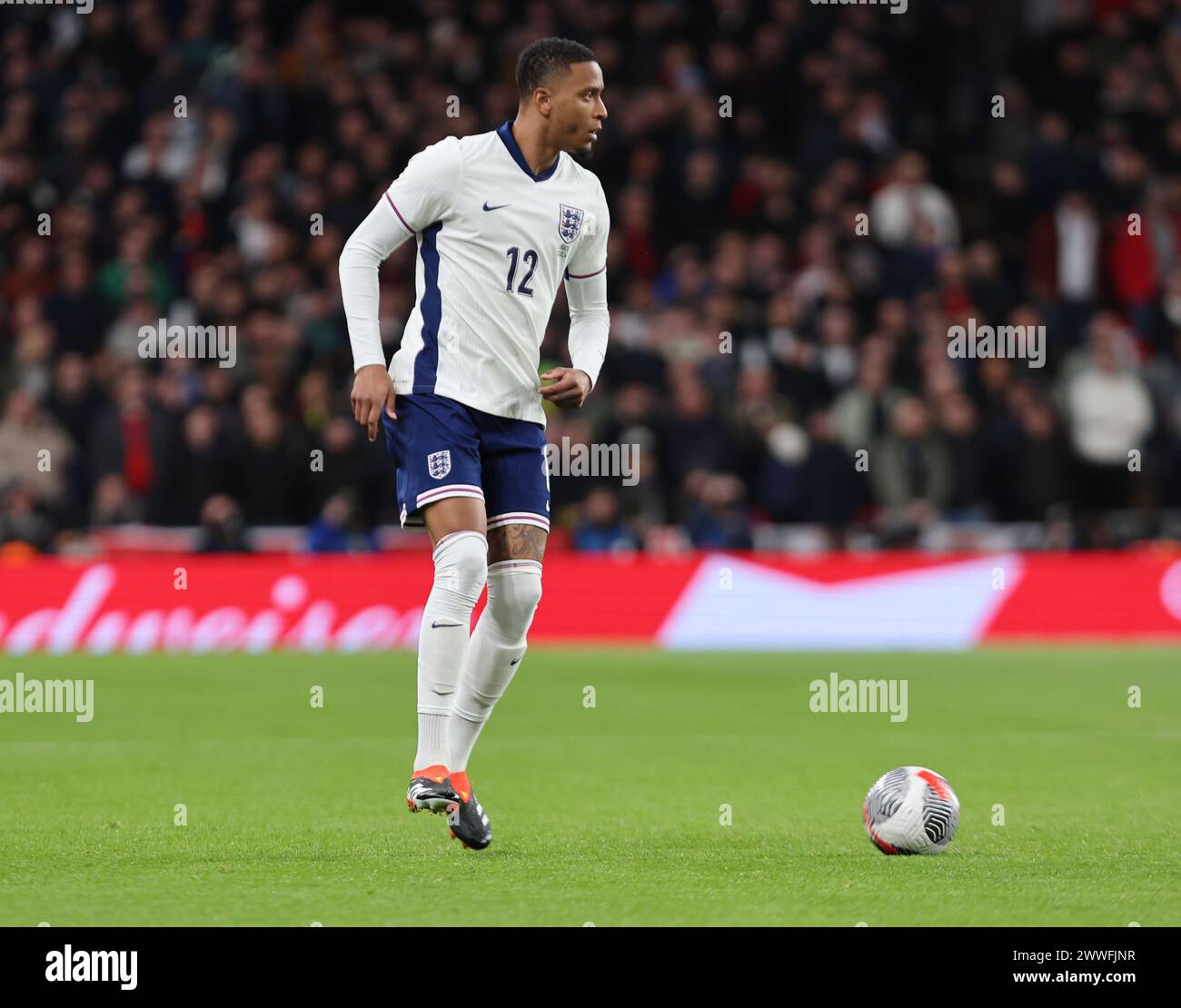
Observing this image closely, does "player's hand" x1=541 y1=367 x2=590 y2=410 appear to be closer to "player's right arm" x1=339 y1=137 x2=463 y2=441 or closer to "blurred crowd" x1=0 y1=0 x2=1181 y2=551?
"player's right arm" x1=339 y1=137 x2=463 y2=441

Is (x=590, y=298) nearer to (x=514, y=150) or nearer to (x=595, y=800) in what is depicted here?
(x=514, y=150)

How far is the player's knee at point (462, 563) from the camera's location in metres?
6.75

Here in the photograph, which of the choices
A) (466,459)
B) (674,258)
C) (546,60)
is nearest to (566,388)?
(466,459)

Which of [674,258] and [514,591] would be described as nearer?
[514,591]

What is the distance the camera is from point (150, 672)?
13.7m

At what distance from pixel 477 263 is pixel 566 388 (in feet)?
1.87

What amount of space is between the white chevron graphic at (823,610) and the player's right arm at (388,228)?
918cm

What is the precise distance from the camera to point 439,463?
22.4 ft

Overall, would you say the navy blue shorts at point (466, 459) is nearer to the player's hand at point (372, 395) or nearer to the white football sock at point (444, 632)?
the player's hand at point (372, 395)
